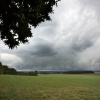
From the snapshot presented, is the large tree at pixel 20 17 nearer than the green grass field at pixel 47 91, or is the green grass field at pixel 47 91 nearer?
the large tree at pixel 20 17

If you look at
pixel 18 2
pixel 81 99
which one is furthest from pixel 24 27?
pixel 81 99

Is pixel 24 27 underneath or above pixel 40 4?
underneath

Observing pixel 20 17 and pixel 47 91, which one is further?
pixel 47 91

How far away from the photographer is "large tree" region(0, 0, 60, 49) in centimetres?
1531

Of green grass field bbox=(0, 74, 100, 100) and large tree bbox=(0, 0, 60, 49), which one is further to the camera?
green grass field bbox=(0, 74, 100, 100)

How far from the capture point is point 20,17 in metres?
15.3

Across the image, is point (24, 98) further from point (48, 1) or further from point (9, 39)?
point (48, 1)

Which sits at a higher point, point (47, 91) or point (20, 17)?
point (20, 17)

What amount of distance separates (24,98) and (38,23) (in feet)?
18.6

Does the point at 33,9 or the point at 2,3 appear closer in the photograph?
the point at 2,3

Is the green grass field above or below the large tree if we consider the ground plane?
A: below

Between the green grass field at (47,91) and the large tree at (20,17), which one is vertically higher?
the large tree at (20,17)

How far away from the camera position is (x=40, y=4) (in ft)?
52.1

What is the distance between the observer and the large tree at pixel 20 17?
15312 millimetres
